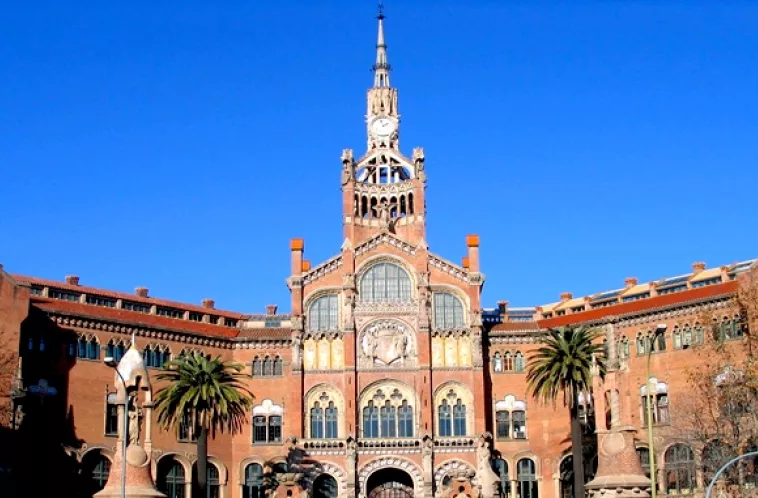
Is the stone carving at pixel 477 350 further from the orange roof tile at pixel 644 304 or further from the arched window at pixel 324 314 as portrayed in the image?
the arched window at pixel 324 314

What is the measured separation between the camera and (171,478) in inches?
3492

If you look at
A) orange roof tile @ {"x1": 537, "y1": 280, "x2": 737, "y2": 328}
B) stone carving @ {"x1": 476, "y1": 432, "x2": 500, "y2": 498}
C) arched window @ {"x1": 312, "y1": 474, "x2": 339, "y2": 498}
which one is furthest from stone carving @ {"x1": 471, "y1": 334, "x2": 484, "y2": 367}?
stone carving @ {"x1": 476, "y1": 432, "x2": 500, "y2": 498}

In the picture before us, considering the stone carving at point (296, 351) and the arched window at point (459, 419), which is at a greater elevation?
the stone carving at point (296, 351)

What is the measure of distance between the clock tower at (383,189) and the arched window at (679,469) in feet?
83.3

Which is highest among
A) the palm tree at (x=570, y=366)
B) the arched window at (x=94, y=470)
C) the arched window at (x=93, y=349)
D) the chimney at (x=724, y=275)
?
the chimney at (x=724, y=275)

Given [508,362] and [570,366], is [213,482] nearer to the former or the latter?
[508,362]

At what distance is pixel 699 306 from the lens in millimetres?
86688

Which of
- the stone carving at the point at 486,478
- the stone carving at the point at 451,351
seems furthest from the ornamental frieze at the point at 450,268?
the stone carving at the point at 486,478

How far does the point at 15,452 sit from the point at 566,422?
4108cm

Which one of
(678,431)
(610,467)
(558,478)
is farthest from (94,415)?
(610,467)

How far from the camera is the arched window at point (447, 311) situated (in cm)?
9288

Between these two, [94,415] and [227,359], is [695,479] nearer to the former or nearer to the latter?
[227,359]

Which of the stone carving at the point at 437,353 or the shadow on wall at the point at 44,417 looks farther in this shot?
the stone carving at the point at 437,353

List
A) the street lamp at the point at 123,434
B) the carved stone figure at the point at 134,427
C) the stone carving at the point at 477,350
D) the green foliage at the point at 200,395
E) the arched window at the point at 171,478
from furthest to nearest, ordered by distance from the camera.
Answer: the stone carving at the point at 477,350 → the arched window at the point at 171,478 → the green foliage at the point at 200,395 → the carved stone figure at the point at 134,427 → the street lamp at the point at 123,434
